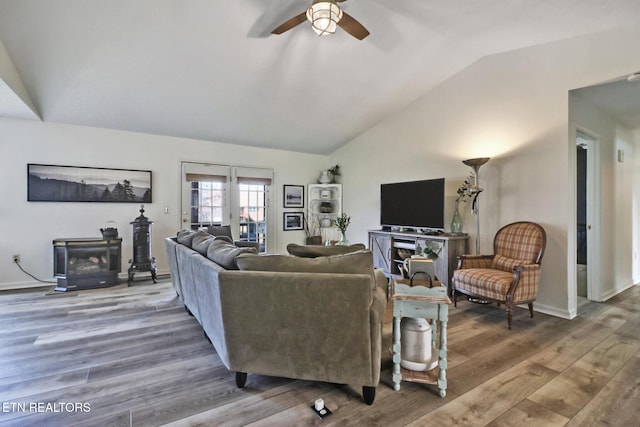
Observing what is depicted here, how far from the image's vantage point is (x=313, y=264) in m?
1.83

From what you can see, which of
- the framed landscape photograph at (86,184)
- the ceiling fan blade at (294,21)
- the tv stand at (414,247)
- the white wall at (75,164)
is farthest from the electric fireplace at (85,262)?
the tv stand at (414,247)

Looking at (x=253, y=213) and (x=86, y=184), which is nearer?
(x=86, y=184)

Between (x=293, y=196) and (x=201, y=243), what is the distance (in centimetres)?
382

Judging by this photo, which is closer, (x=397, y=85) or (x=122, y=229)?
(x=397, y=85)

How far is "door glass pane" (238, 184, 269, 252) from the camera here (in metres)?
5.95

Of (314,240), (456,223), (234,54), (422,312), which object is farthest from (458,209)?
(234,54)

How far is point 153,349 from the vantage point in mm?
2475

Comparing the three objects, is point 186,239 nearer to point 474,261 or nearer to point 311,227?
point 474,261

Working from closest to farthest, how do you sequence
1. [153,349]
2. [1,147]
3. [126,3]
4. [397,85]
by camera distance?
[153,349]
[126,3]
[1,147]
[397,85]

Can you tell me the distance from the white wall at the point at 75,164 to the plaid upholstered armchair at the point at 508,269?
4.42m

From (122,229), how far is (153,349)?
10.2 ft

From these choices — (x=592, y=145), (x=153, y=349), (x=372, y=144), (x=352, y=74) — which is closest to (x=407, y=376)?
(x=153, y=349)

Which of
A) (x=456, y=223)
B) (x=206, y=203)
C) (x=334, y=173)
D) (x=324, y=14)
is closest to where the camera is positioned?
(x=324, y=14)

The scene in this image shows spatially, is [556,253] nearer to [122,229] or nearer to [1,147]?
[122,229]
